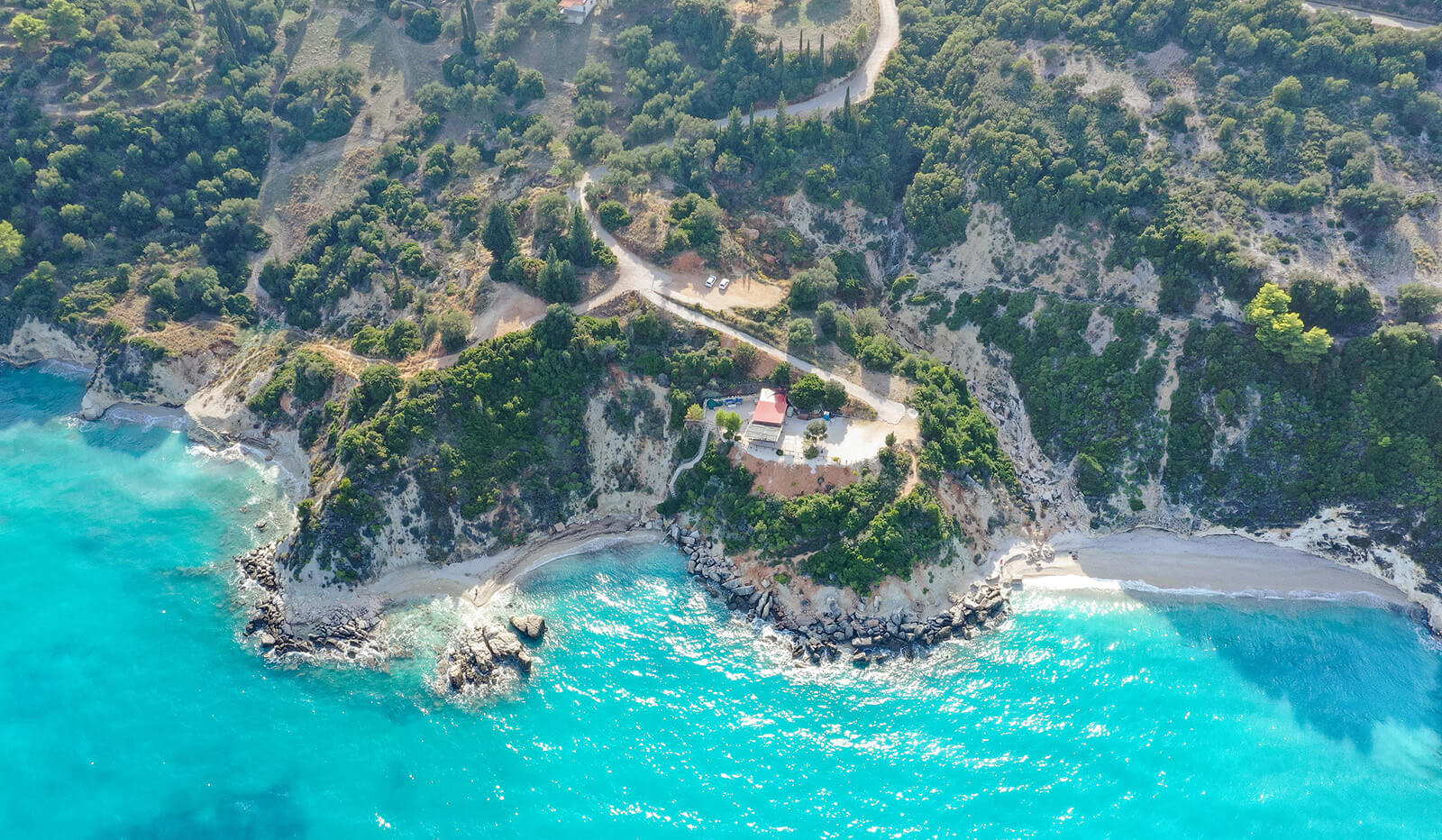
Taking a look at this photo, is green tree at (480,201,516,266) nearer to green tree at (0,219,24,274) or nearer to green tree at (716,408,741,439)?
green tree at (716,408,741,439)

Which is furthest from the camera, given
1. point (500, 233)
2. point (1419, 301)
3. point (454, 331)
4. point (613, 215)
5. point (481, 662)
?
point (613, 215)

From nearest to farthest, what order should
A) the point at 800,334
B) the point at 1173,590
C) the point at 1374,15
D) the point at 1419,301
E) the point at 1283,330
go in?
the point at 1419,301, the point at 1283,330, the point at 1173,590, the point at 800,334, the point at 1374,15

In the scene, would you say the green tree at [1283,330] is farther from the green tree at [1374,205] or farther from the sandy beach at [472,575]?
the sandy beach at [472,575]

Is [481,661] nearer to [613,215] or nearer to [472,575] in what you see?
[472,575]

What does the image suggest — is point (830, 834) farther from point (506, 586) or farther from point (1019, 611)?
point (506, 586)

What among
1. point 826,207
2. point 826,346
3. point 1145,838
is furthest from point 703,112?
point 1145,838

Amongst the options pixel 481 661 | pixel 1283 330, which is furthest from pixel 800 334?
pixel 1283 330

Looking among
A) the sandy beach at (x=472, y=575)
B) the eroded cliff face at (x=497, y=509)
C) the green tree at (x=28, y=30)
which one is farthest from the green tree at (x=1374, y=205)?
the green tree at (x=28, y=30)

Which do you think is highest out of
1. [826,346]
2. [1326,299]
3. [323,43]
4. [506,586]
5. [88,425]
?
[323,43]
